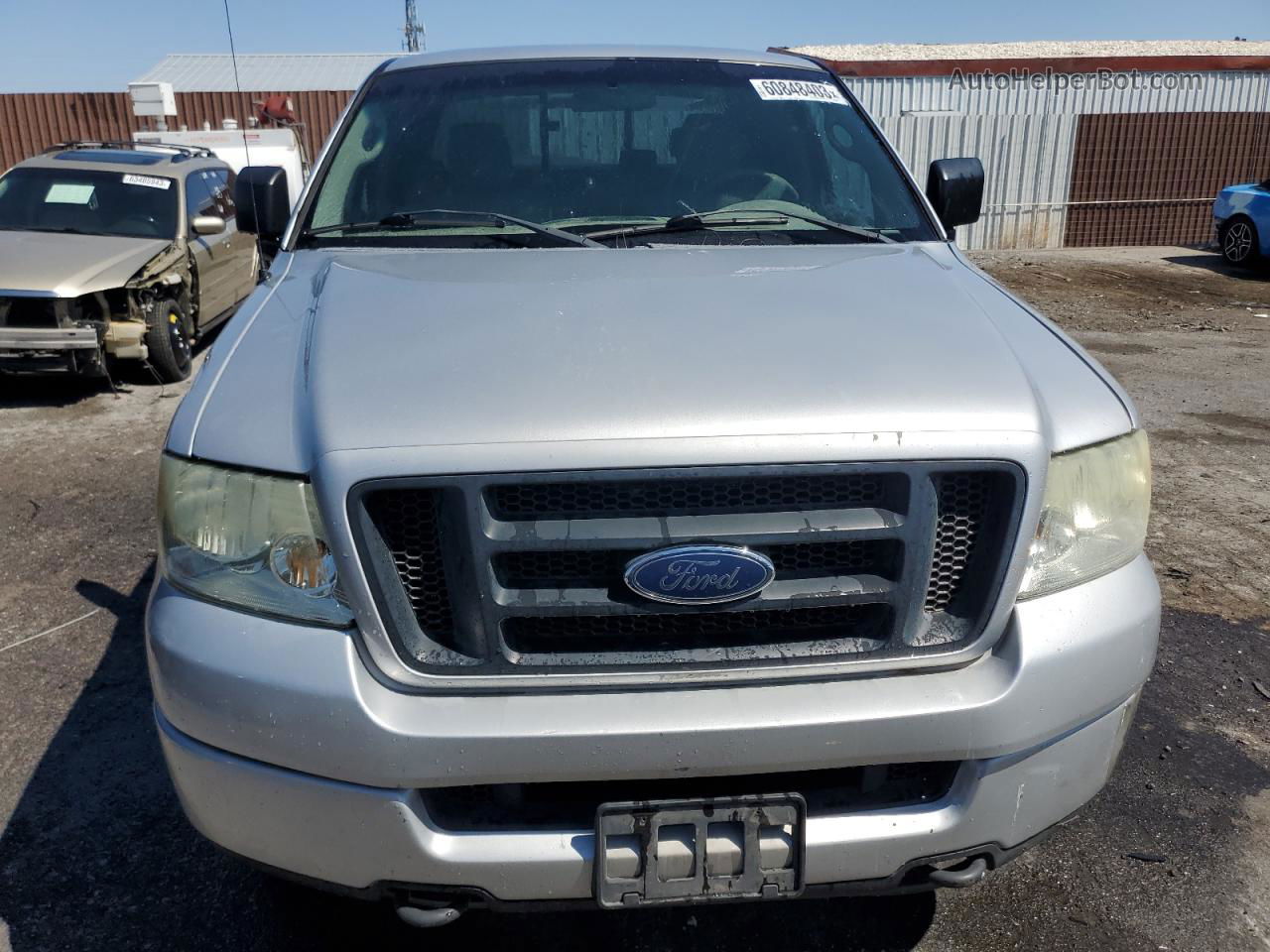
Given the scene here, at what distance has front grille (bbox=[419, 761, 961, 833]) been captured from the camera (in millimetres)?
1916

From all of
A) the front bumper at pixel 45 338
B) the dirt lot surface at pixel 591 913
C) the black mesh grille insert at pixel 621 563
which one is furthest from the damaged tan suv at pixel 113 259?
the black mesh grille insert at pixel 621 563

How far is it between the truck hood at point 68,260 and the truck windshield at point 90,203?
0.65 ft

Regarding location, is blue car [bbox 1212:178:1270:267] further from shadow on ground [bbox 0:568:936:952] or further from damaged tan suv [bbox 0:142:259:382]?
shadow on ground [bbox 0:568:936:952]

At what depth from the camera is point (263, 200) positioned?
359 cm

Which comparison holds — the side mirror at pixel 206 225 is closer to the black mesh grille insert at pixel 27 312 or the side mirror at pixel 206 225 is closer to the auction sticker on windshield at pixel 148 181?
the auction sticker on windshield at pixel 148 181

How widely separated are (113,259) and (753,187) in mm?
6201

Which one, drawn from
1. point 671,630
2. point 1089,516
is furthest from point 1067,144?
point 671,630

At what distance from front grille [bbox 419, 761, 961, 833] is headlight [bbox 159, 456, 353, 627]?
40cm

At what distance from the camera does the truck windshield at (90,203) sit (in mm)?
8656

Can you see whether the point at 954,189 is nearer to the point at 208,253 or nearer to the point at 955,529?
the point at 955,529

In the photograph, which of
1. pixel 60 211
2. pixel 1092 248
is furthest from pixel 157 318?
pixel 1092 248

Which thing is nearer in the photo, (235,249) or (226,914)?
(226,914)

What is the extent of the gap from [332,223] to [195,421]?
4.35 ft

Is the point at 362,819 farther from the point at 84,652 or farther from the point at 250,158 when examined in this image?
the point at 250,158
